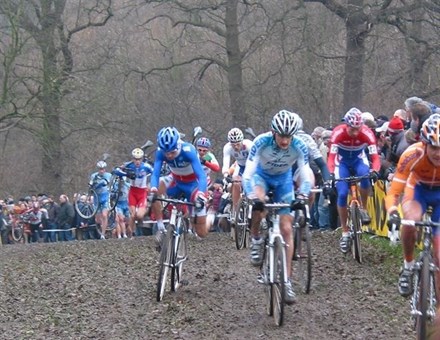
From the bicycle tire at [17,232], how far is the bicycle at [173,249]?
1993cm

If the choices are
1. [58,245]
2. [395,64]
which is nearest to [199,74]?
[395,64]

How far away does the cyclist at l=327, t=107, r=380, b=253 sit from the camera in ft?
44.1

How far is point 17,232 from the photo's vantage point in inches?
1233

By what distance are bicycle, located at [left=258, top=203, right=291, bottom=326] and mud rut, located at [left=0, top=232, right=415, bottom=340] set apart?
0.20 meters

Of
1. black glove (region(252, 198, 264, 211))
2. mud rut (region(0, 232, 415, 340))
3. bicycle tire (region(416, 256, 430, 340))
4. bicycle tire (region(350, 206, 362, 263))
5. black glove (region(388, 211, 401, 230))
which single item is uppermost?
black glove (region(252, 198, 264, 211))

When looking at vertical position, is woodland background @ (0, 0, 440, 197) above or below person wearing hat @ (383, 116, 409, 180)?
above

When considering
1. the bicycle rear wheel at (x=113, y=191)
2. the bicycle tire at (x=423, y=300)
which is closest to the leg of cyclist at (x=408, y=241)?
the bicycle tire at (x=423, y=300)

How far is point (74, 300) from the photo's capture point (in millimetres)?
12195

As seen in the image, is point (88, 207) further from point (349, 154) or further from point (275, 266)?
point (275, 266)

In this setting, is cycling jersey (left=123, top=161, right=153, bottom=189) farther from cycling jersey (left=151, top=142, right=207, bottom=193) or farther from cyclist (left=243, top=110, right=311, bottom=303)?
cyclist (left=243, top=110, right=311, bottom=303)

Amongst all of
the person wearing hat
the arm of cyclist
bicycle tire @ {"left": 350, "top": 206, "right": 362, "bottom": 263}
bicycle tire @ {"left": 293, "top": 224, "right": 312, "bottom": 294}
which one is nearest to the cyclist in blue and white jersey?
the arm of cyclist

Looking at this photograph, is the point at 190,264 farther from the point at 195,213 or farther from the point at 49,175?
the point at 49,175

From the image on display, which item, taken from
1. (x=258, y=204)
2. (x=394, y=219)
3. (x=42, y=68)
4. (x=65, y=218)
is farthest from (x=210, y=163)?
(x=42, y=68)

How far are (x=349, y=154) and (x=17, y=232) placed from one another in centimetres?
1969
